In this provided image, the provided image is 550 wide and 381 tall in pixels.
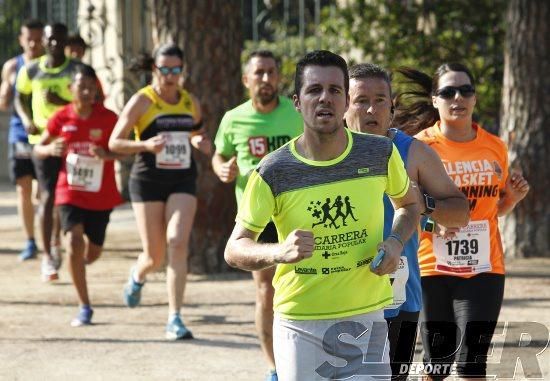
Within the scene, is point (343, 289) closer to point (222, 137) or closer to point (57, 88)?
point (222, 137)

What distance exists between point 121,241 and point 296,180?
10132mm

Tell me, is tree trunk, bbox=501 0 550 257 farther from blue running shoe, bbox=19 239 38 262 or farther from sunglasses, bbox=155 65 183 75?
blue running shoe, bbox=19 239 38 262

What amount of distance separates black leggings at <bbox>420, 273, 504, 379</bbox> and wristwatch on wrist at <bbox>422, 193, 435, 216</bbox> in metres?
1.10

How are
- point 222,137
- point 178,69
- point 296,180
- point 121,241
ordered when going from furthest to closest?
point 121,241, point 178,69, point 222,137, point 296,180

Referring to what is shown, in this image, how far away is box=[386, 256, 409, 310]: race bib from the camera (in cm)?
538

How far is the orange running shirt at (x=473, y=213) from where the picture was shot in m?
6.23

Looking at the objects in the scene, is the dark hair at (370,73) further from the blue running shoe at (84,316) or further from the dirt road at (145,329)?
the blue running shoe at (84,316)

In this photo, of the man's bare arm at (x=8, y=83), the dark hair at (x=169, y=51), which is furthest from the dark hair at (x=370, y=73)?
the man's bare arm at (x=8, y=83)

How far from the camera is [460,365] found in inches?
239

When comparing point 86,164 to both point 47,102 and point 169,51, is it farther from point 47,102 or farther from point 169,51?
point 47,102

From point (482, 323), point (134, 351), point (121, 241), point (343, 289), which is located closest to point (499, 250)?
point (482, 323)

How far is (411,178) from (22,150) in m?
8.38

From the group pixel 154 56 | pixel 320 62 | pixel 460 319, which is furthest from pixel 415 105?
pixel 154 56

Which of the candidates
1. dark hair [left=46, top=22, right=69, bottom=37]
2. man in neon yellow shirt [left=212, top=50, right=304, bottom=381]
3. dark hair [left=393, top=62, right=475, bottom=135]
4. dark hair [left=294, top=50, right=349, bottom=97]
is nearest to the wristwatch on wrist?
dark hair [left=294, top=50, right=349, bottom=97]
